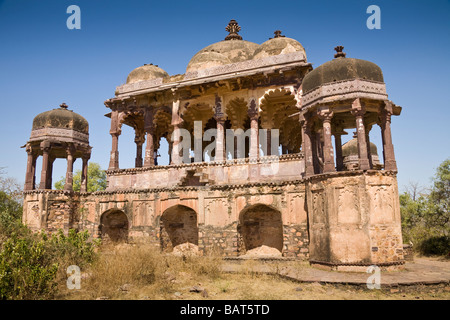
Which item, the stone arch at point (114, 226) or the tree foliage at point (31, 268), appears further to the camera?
the stone arch at point (114, 226)

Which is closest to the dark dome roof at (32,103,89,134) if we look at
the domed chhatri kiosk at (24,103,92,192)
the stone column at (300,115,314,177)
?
the domed chhatri kiosk at (24,103,92,192)

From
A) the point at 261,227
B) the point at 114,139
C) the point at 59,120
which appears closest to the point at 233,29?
the point at 114,139

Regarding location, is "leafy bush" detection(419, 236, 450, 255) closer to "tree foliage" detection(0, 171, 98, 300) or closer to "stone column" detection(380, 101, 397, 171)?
"stone column" detection(380, 101, 397, 171)

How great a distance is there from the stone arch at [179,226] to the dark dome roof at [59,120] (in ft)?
26.7

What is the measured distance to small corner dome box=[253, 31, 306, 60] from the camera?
16125mm

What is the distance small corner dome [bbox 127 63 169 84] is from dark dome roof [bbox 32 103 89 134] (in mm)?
3795

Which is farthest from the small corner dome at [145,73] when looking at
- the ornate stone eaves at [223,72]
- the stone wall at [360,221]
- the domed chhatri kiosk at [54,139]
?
the stone wall at [360,221]

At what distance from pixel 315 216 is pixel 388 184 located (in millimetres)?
2587

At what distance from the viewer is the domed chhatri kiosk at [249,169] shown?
10.9 meters

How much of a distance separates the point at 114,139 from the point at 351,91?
12779 millimetres

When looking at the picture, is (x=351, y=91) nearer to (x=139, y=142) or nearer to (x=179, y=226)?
(x=179, y=226)

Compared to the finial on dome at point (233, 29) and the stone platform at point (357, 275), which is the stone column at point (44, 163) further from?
the finial on dome at point (233, 29)
